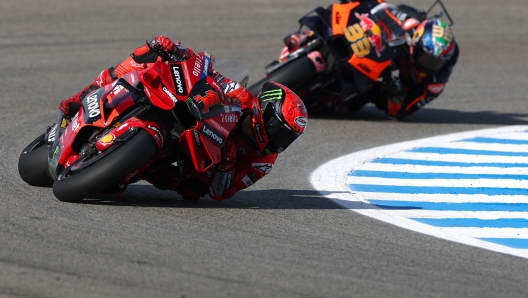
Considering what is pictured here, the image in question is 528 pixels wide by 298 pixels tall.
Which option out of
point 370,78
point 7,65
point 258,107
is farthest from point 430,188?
point 7,65

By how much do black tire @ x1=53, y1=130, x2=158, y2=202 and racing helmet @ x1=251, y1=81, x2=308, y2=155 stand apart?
89cm

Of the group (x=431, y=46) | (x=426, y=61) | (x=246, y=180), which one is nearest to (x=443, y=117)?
(x=426, y=61)

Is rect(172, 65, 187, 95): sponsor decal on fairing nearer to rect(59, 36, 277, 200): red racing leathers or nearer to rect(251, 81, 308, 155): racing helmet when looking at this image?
rect(59, 36, 277, 200): red racing leathers

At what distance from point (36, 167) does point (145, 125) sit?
1156mm

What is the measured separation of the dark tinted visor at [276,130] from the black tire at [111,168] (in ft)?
2.97

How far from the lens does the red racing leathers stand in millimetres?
6988

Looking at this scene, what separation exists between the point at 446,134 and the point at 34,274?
22.6 feet

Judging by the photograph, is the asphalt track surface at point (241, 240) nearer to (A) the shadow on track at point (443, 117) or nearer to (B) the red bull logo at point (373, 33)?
(A) the shadow on track at point (443, 117)

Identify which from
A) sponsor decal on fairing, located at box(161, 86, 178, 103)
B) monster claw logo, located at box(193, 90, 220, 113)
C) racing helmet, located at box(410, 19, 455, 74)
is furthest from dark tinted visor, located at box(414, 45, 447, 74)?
sponsor decal on fairing, located at box(161, 86, 178, 103)

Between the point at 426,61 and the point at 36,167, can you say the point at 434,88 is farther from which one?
the point at 36,167

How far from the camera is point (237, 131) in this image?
7.08 meters

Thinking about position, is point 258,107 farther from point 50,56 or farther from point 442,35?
point 50,56

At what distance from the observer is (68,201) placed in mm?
6555

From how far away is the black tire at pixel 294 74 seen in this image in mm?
10594
